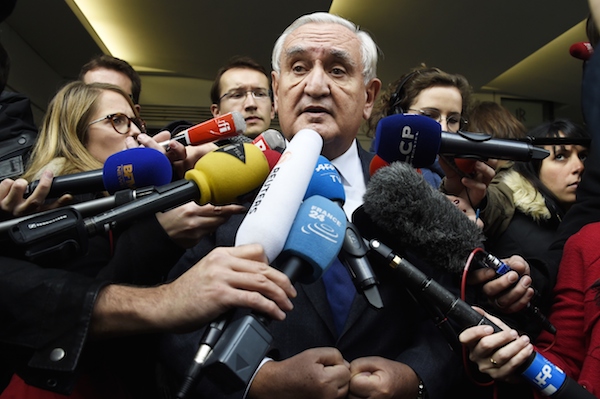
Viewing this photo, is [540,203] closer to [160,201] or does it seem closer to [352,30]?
[352,30]

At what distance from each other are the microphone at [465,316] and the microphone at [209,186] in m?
0.27

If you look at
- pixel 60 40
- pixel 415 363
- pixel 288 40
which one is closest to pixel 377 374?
pixel 415 363

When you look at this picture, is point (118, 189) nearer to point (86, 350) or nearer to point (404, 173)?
point (86, 350)

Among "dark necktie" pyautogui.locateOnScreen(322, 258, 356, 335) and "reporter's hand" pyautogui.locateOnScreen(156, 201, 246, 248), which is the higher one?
"reporter's hand" pyautogui.locateOnScreen(156, 201, 246, 248)

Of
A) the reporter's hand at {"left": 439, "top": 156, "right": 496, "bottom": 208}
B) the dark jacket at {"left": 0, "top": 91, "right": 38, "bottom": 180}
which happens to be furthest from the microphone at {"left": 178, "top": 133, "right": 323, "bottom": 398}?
the dark jacket at {"left": 0, "top": 91, "right": 38, "bottom": 180}

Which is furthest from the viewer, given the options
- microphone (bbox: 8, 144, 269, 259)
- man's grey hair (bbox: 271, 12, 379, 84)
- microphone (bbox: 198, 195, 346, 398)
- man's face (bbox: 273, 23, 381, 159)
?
man's grey hair (bbox: 271, 12, 379, 84)

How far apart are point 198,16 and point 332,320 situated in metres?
3.86

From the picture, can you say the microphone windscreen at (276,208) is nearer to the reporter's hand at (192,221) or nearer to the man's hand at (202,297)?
the man's hand at (202,297)

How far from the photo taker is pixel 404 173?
1126 millimetres

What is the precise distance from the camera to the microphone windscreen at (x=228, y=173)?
95 cm

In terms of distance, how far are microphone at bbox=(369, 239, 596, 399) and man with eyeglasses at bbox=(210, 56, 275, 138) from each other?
1.52 meters

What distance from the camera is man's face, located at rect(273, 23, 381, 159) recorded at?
5.00 ft

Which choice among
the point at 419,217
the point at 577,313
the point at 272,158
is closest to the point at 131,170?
the point at 272,158

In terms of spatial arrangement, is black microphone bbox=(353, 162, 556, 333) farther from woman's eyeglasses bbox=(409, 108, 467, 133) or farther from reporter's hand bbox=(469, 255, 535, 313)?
woman's eyeglasses bbox=(409, 108, 467, 133)
